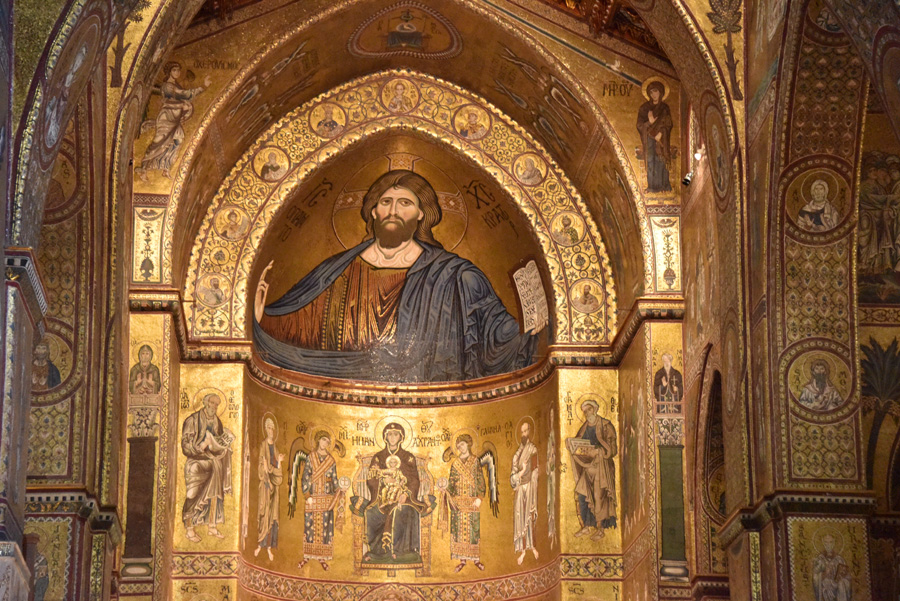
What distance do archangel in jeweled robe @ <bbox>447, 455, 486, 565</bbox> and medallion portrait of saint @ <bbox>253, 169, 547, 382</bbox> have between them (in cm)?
133

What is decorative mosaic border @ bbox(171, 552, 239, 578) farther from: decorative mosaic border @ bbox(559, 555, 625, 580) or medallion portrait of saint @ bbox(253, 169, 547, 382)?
decorative mosaic border @ bbox(559, 555, 625, 580)

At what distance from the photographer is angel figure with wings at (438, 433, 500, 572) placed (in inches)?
866

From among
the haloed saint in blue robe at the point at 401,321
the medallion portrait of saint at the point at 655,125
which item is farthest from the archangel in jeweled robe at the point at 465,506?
the medallion portrait of saint at the point at 655,125

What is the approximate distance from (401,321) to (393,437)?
171cm

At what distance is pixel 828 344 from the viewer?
1492 centimetres

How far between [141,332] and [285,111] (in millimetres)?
4004

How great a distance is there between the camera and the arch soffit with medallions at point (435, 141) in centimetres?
2072

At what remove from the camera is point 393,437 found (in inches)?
886

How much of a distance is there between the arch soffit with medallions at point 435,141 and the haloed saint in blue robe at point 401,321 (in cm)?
146

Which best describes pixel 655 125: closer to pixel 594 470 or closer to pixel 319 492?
pixel 594 470

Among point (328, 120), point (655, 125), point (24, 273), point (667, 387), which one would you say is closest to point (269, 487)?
point (328, 120)

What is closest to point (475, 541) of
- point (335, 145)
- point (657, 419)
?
point (657, 419)

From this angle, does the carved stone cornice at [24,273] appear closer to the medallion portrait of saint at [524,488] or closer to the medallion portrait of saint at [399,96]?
the medallion portrait of saint at [399,96]

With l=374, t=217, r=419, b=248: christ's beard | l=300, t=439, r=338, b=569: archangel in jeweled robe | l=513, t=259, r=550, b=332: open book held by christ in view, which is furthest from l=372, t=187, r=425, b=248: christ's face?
l=300, t=439, r=338, b=569: archangel in jeweled robe
